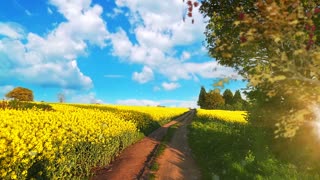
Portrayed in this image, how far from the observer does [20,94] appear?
88562 millimetres

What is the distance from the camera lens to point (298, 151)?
17.2 metres

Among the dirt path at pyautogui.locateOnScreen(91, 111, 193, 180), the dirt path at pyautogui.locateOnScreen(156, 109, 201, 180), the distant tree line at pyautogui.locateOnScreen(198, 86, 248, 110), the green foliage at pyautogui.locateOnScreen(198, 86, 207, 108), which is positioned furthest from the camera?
the green foliage at pyautogui.locateOnScreen(198, 86, 207, 108)

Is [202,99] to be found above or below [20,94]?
above

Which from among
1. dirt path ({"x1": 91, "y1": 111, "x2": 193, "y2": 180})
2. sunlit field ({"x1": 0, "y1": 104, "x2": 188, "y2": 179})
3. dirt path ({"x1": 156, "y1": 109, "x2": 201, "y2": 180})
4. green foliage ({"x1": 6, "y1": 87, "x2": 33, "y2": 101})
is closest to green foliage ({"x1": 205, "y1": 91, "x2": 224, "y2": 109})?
green foliage ({"x1": 6, "y1": 87, "x2": 33, "y2": 101})

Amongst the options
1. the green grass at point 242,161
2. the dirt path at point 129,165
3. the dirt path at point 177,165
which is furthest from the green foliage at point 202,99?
the dirt path at point 129,165

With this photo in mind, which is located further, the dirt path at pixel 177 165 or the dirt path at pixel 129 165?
the dirt path at pixel 129 165

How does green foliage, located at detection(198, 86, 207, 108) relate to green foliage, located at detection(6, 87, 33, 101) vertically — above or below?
above

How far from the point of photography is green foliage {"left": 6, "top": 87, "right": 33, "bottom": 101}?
87269mm

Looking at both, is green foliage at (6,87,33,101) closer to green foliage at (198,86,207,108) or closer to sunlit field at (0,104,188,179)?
sunlit field at (0,104,188,179)

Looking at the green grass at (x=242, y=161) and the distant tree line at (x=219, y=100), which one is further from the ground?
the distant tree line at (x=219, y=100)

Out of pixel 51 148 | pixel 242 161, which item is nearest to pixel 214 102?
pixel 242 161

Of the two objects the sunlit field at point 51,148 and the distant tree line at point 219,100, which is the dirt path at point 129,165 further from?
the distant tree line at point 219,100

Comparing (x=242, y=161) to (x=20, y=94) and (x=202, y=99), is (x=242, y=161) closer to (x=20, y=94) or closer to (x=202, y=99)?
(x=20, y=94)

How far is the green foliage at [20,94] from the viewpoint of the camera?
286ft
